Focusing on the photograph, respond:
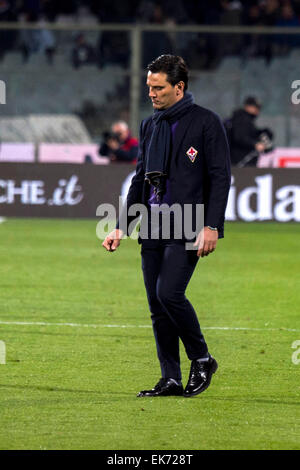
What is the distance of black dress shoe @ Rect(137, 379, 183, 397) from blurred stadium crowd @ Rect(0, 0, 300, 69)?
55.4 ft

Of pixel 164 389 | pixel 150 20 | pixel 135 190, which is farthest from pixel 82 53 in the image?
pixel 164 389

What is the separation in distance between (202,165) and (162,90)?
0.52 m

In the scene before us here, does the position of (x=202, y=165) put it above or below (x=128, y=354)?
above

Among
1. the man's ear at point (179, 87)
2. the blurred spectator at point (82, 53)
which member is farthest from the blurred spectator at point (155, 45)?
the man's ear at point (179, 87)

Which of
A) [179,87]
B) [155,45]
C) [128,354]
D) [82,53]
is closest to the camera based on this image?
[179,87]

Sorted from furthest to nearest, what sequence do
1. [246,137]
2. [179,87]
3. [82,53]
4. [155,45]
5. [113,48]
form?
[82,53] → [113,48] → [155,45] → [246,137] → [179,87]

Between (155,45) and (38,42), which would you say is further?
(38,42)

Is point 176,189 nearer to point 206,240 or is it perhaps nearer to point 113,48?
point 206,240

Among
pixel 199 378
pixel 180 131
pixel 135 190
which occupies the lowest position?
pixel 199 378

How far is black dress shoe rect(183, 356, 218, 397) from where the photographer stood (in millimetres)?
6824

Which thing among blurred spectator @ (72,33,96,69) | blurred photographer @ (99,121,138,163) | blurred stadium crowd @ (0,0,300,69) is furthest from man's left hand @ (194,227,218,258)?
blurred spectator @ (72,33,96,69)

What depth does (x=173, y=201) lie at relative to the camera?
662 centimetres

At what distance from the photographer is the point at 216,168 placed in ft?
21.4

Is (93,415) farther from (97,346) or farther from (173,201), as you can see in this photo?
(97,346)
